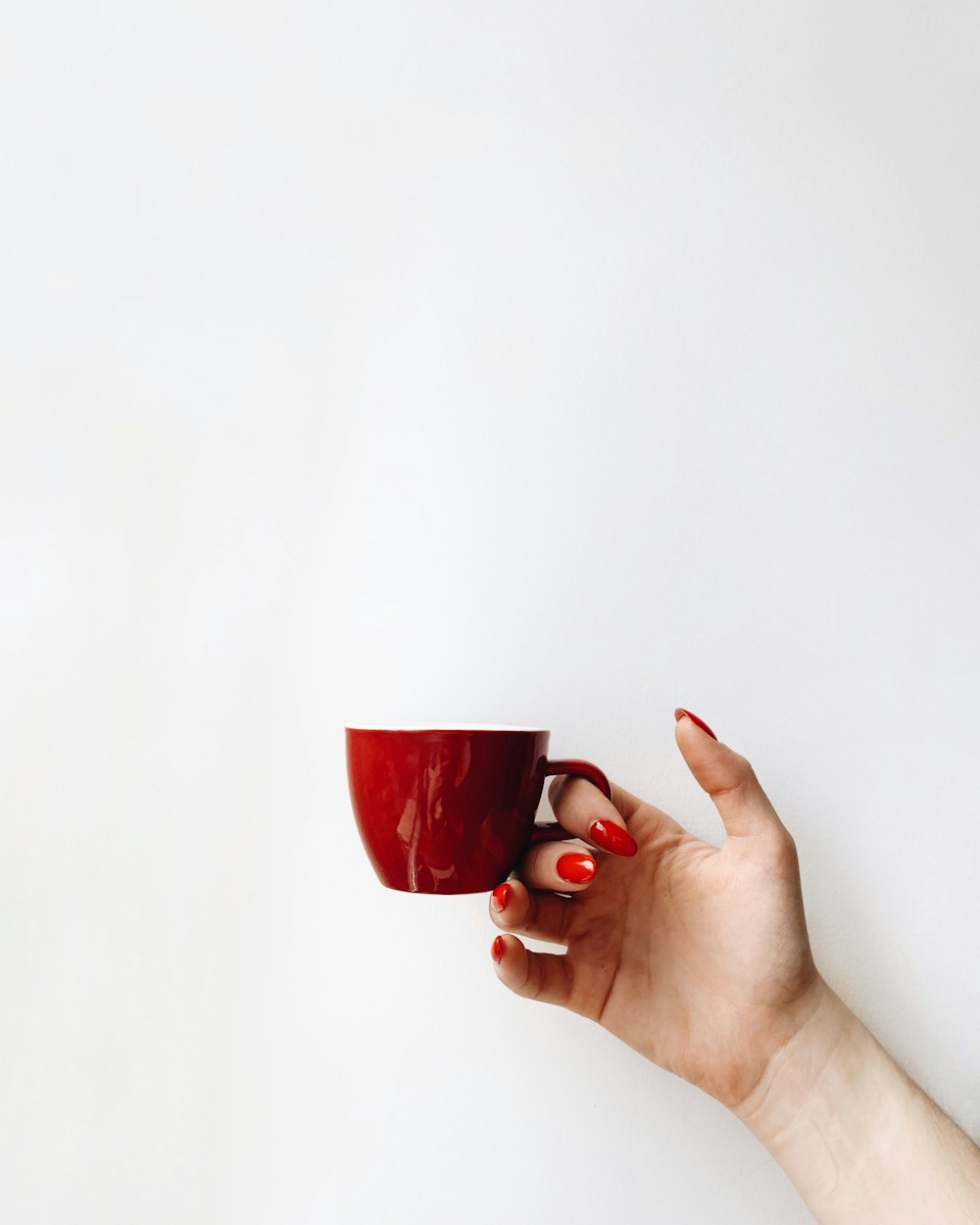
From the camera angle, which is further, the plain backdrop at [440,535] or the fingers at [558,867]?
the plain backdrop at [440,535]

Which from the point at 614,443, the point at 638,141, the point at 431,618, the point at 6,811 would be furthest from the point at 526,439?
the point at 6,811

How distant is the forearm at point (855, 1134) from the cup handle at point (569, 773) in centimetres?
28

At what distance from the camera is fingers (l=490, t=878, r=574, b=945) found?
2.39ft

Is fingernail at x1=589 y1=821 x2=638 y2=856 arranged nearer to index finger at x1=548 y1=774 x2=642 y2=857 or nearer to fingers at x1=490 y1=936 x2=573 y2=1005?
index finger at x1=548 y1=774 x2=642 y2=857

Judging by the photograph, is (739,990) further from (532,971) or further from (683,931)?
(532,971)

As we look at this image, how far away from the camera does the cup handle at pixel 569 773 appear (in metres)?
0.76

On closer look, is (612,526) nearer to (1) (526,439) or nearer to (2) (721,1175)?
(1) (526,439)

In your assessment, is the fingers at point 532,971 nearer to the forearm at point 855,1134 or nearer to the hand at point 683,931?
the hand at point 683,931

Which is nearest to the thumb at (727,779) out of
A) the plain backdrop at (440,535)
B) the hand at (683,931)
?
the hand at (683,931)

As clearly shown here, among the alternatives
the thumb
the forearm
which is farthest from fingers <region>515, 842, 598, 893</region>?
the forearm

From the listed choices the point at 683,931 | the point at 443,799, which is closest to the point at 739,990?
the point at 683,931

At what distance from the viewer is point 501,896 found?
0.73 m

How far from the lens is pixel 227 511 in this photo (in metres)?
0.91

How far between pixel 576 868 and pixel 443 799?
130 millimetres
